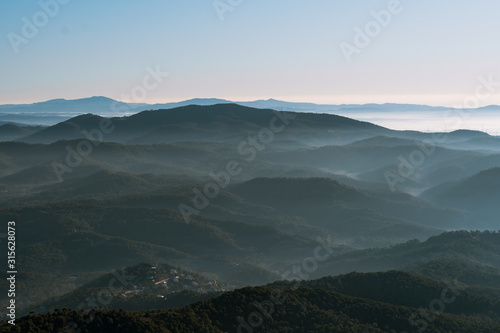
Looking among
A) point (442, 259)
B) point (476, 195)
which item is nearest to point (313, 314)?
point (442, 259)

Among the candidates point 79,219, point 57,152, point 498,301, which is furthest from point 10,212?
point 57,152

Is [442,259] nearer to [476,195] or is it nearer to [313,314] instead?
[313,314]

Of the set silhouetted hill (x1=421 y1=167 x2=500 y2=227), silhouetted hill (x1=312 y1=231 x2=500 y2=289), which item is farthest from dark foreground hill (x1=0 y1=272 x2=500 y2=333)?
silhouetted hill (x1=421 y1=167 x2=500 y2=227)

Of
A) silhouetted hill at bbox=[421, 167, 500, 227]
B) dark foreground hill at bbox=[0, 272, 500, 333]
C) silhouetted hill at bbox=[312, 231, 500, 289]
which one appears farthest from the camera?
silhouetted hill at bbox=[421, 167, 500, 227]

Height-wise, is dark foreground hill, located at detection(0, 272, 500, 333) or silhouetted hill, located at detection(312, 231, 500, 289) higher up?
dark foreground hill, located at detection(0, 272, 500, 333)

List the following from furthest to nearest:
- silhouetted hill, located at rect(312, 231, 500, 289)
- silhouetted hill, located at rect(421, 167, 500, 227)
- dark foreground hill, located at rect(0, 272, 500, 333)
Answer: silhouetted hill, located at rect(421, 167, 500, 227)
silhouetted hill, located at rect(312, 231, 500, 289)
dark foreground hill, located at rect(0, 272, 500, 333)

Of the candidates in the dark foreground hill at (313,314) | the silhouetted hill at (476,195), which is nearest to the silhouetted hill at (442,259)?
the dark foreground hill at (313,314)

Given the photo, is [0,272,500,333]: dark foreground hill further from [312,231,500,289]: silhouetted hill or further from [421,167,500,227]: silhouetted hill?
[421,167,500,227]: silhouetted hill

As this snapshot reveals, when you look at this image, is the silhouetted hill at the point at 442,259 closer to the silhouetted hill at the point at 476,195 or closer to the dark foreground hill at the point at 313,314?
the dark foreground hill at the point at 313,314

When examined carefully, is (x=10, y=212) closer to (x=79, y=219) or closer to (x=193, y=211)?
(x=79, y=219)
